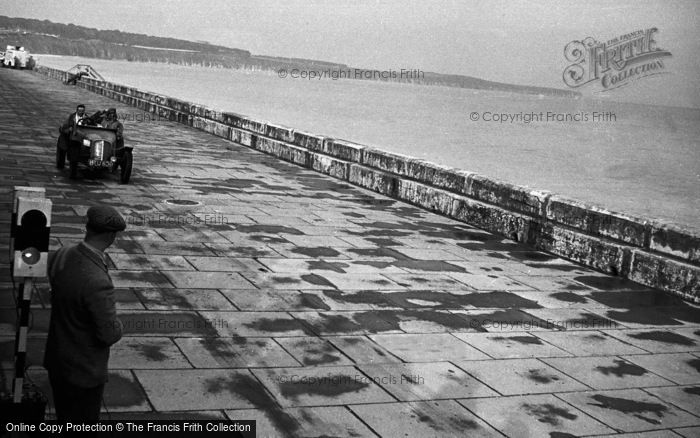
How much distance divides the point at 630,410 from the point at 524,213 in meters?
6.24

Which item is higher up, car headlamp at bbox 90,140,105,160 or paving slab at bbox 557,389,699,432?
car headlamp at bbox 90,140,105,160

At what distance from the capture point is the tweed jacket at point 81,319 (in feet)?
12.5

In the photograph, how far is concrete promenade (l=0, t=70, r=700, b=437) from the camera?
17.2ft

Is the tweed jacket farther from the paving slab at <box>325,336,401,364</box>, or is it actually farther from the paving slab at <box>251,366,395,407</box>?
the paving slab at <box>325,336,401,364</box>

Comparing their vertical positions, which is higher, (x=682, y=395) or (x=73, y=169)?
(x=73, y=169)

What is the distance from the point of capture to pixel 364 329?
22.5 ft

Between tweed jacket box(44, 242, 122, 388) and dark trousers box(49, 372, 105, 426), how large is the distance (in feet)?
0.11

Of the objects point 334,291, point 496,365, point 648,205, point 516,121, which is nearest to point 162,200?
point 334,291

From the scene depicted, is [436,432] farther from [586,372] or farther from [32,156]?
[32,156]

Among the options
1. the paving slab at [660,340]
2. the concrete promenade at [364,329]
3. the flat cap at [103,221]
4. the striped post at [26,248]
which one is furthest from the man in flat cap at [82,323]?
the paving slab at [660,340]

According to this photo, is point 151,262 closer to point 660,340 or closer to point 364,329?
point 364,329

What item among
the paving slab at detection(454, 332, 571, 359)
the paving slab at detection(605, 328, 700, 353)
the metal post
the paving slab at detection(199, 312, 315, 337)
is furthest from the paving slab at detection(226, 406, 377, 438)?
the paving slab at detection(605, 328, 700, 353)

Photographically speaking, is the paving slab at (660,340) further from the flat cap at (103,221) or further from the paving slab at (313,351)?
the flat cap at (103,221)

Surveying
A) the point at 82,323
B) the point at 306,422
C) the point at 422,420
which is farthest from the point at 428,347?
the point at 82,323
